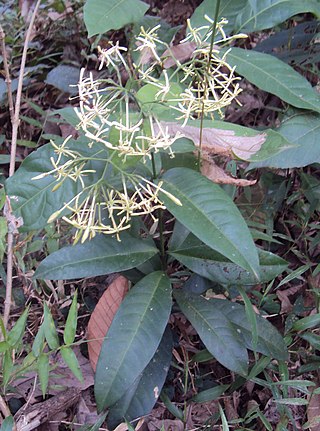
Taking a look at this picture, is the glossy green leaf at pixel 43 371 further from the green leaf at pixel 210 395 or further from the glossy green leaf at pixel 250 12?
the glossy green leaf at pixel 250 12

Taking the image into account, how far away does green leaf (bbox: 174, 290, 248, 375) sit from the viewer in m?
1.30

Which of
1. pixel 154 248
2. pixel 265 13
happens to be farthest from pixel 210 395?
pixel 265 13

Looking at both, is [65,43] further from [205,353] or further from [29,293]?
[205,353]

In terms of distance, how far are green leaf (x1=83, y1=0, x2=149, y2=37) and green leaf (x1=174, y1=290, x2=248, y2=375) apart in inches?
28.6

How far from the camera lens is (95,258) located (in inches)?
50.7

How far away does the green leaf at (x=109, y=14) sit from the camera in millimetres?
1301

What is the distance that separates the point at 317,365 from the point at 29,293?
0.88 metres

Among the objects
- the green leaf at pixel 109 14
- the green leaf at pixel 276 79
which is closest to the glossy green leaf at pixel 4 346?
the green leaf at pixel 109 14

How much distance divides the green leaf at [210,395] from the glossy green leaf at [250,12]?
107 centimetres

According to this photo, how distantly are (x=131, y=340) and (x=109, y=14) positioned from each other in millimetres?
808

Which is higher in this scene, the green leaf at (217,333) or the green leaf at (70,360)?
the green leaf at (70,360)

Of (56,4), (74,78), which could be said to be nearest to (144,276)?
(74,78)

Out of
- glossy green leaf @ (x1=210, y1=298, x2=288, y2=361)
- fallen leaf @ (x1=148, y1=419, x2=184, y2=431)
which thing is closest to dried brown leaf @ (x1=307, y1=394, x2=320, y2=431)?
glossy green leaf @ (x1=210, y1=298, x2=288, y2=361)

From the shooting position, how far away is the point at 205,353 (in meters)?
1.48
